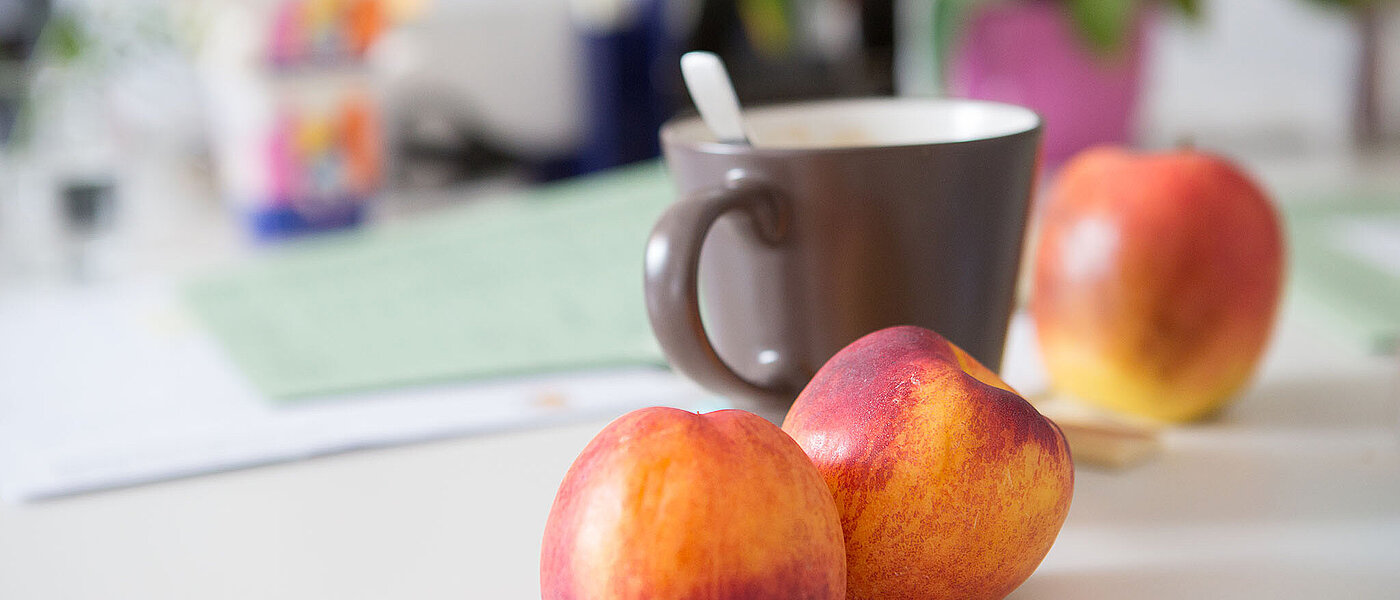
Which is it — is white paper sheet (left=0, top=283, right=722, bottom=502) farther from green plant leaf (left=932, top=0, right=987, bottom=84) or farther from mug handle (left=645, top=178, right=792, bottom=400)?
green plant leaf (left=932, top=0, right=987, bottom=84)

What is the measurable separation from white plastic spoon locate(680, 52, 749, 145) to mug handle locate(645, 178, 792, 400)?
0.04m

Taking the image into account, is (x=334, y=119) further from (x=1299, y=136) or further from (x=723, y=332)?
(x=1299, y=136)

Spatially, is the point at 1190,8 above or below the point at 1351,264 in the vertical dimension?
above

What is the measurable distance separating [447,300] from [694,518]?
39cm

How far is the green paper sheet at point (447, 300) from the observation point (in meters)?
0.47

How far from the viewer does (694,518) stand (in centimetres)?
19

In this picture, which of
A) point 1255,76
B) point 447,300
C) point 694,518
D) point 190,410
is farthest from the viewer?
point 1255,76

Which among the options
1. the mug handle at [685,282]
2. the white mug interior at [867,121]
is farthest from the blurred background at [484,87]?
the mug handle at [685,282]

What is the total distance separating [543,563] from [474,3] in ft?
3.45

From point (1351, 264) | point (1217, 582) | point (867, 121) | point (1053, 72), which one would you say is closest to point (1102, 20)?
point (1053, 72)

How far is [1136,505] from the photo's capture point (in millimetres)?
312

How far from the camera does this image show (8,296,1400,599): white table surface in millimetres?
275

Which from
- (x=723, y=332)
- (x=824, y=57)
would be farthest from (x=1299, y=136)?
(x=723, y=332)

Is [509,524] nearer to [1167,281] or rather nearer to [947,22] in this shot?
[1167,281]
